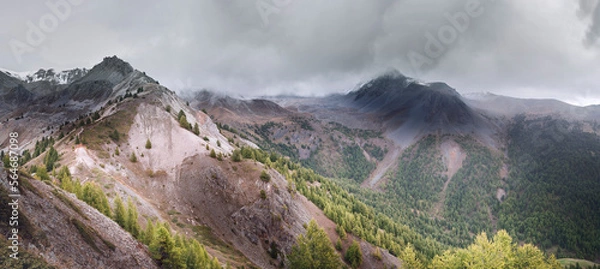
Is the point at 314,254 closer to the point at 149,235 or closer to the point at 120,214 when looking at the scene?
the point at 149,235

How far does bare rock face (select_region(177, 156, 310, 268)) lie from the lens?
86938 millimetres

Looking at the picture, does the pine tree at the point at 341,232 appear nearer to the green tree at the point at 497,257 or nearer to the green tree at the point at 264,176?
the green tree at the point at 264,176

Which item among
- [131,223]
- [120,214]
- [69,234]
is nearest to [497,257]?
[69,234]

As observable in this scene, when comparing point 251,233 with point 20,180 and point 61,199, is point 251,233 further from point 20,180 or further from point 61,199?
point 20,180

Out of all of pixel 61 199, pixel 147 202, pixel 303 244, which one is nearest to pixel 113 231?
pixel 61 199

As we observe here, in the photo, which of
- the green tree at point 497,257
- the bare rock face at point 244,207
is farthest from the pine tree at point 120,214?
the green tree at point 497,257

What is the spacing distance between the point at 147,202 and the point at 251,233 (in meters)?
27.3

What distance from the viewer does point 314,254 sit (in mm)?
76312

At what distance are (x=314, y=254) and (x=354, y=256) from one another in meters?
23.9

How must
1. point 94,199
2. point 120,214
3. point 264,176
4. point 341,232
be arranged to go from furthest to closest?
1. point 341,232
2. point 264,176
3. point 94,199
4. point 120,214

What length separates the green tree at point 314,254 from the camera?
7450cm

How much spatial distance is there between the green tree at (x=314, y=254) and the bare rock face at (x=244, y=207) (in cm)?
1021

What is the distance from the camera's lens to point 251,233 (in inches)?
3516

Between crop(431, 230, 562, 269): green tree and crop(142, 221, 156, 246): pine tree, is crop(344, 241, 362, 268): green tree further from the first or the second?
crop(142, 221, 156, 246): pine tree
